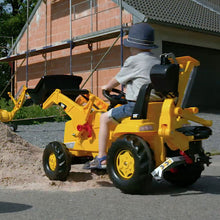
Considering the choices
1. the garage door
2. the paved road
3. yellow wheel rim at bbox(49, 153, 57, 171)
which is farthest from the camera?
the garage door

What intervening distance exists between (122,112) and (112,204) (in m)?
1.15

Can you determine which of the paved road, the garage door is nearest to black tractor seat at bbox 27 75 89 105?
the paved road

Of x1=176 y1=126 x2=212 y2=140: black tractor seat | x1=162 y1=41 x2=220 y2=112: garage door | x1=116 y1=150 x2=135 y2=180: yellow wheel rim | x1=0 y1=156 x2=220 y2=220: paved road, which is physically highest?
x1=162 y1=41 x2=220 y2=112: garage door

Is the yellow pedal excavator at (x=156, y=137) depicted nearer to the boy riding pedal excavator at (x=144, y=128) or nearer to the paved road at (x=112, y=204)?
the boy riding pedal excavator at (x=144, y=128)

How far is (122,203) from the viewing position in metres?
4.28

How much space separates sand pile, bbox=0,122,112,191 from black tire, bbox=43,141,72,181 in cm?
10

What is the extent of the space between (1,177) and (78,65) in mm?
16038

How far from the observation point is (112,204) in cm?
424

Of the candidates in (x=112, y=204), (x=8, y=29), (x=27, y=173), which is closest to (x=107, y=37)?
(x=27, y=173)

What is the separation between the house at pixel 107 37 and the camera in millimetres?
17984

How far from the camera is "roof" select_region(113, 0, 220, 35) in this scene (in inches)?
679

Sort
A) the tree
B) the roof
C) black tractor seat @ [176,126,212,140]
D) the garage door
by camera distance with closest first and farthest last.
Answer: black tractor seat @ [176,126,212,140], the roof, the garage door, the tree

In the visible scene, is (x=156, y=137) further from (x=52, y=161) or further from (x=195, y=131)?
(x=52, y=161)

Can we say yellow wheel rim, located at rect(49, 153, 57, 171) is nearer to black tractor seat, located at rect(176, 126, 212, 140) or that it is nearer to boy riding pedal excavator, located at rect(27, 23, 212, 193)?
boy riding pedal excavator, located at rect(27, 23, 212, 193)
